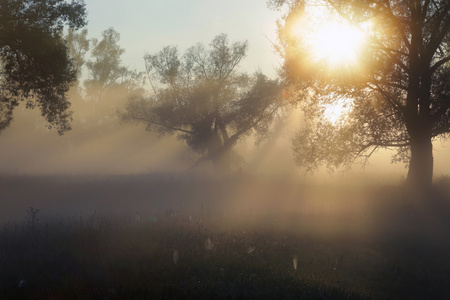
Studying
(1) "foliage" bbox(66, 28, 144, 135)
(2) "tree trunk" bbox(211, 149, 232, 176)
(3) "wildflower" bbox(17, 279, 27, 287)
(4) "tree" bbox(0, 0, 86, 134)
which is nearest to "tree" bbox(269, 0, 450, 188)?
(4) "tree" bbox(0, 0, 86, 134)

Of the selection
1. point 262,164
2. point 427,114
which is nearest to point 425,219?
point 427,114

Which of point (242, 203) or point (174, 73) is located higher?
point (174, 73)

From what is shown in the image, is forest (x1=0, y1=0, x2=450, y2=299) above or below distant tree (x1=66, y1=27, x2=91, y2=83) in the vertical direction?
below

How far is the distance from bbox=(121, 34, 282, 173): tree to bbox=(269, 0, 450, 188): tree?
11.5 metres

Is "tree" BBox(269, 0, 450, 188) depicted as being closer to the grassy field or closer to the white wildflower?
the grassy field

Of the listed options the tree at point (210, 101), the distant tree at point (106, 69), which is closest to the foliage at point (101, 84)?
the distant tree at point (106, 69)

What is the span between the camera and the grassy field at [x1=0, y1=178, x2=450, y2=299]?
902 cm

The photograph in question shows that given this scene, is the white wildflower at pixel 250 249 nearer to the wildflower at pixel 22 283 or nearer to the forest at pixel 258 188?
the forest at pixel 258 188

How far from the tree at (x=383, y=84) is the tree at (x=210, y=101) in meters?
11.5

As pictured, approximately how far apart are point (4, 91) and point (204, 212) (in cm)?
1024

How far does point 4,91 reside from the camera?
20281mm

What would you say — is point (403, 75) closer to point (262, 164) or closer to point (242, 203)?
point (242, 203)

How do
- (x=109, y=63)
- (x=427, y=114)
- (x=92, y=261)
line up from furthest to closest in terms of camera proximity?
1. (x=109, y=63)
2. (x=427, y=114)
3. (x=92, y=261)

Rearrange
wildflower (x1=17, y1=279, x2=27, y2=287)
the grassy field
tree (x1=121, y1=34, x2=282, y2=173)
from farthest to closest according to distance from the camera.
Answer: tree (x1=121, y1=34, x2=282, y2=173) → the grassy field → wildflower (x1=17, y1=279, x2=27, y2=287)
